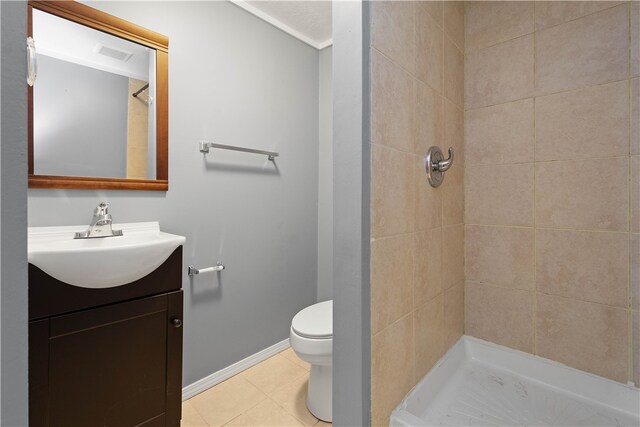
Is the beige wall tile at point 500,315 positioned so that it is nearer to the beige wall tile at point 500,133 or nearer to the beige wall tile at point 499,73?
the beige wall tile at point 500,133

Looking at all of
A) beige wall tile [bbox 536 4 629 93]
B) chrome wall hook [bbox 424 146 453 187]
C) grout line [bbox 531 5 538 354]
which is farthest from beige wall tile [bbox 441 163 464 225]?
beige wall tile [bbox 536 4 629 93]

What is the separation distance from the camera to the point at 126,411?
1150 millimetres

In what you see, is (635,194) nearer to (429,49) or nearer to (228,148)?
(429,49)

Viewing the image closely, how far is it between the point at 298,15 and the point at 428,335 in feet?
6.61

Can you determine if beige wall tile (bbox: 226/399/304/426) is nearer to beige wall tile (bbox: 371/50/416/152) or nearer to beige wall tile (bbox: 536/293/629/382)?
beige wall tile (bbox: 536/293/629/382)

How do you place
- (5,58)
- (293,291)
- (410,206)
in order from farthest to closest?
(293,291) → (410,206) → (5,58)

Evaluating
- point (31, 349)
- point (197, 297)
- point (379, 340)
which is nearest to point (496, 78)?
point (379, 340)

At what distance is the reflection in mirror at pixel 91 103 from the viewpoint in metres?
→ 1.24

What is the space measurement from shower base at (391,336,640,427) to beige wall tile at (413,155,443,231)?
57 centimetres

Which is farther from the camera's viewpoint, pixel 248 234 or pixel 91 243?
pixel 248 234

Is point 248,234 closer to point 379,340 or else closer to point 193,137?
point 193,137

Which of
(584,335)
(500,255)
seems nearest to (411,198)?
(500,255)

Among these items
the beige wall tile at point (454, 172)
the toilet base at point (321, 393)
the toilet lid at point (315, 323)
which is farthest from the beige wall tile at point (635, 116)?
the toilet base at point (321, 393)

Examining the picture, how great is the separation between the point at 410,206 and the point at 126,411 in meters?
1.31
